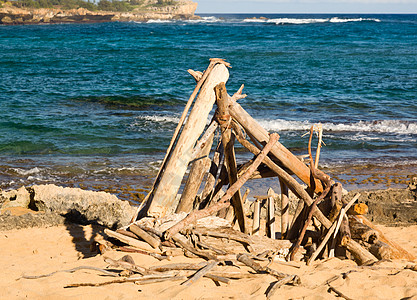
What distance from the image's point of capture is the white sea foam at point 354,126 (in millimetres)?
13352

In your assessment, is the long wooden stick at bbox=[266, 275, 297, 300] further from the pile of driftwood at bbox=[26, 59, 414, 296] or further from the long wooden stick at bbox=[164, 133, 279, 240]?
the long wooden stick at bbox=[164, 133, 279, 240]

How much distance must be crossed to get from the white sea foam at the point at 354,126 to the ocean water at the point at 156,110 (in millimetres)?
32

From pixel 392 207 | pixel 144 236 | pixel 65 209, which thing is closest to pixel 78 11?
pixel 65 209

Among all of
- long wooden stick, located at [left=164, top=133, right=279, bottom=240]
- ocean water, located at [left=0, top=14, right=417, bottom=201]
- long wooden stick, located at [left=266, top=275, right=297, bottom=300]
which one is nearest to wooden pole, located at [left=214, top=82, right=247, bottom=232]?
long wooden stick, located at [left=164, top=133, right=279, bottom=240]

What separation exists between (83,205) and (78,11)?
10107 cm

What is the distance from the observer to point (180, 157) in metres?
4.21

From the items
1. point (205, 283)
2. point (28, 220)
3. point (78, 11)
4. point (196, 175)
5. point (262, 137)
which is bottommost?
point (28, 220)

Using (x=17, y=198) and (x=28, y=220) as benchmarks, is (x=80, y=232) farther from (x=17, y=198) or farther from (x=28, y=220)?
(x=17, y=198)

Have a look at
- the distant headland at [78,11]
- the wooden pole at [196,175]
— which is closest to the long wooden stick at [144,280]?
the wooden pole at [196,175]

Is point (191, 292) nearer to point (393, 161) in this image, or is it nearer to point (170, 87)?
point (393, 161)

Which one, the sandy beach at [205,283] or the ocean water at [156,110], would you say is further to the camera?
the ocean water at [156,110]

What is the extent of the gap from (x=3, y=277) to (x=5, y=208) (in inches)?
107

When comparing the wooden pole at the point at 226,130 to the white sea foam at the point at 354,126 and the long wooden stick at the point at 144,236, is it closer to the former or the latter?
the long wooden stick at the point at 144,236

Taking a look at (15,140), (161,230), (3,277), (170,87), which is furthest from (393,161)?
(170,87)
